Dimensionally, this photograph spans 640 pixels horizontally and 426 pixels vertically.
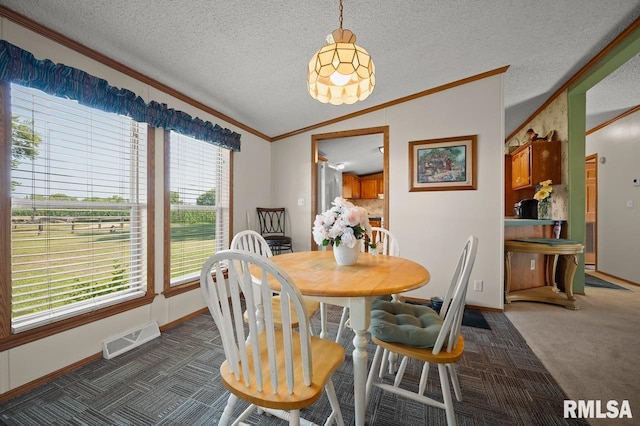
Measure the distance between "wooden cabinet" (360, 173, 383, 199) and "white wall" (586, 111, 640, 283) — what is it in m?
4.05

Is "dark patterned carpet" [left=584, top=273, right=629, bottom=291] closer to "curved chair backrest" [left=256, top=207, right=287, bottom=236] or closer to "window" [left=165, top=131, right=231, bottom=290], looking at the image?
"curved chair backrest" [left=256, top=207, right=287, bottom=236]

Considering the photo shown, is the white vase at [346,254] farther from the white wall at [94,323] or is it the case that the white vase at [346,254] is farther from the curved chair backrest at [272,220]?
the curved chair backrest at [272,220]

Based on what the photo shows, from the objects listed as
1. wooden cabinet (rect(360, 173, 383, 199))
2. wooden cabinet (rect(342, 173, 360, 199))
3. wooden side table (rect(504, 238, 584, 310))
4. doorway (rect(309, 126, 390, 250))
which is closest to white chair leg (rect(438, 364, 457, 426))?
doorway (rect(309, 126, 390, 250))

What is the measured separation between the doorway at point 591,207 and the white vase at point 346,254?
5292 millimetres

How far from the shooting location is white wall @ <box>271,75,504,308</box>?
2.90 meters

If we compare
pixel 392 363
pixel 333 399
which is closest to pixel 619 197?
pixel 392 363

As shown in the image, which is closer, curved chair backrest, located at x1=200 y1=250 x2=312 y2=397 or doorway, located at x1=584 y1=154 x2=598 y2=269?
curved chair backrest, located at x1=200 y1=250 x2=312 y2=397

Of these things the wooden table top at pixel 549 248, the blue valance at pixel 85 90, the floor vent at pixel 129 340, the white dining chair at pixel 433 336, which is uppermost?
the blue valance at pixel 85 90

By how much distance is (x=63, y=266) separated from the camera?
182 centimetres

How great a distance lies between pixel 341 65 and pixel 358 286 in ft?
3.49

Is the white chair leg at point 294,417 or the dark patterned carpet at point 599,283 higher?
the white chair leg at point 294,417

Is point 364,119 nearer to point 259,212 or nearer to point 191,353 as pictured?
point 259,212

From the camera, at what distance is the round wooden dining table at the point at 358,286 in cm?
113

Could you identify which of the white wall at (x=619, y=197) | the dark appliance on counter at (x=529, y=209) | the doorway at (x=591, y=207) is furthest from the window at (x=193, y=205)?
the doorway at (x=591, y=207)
